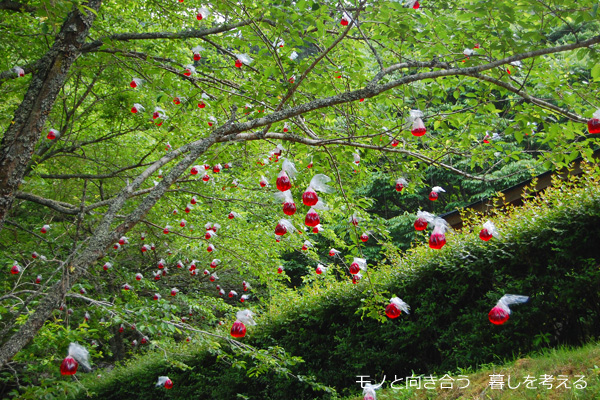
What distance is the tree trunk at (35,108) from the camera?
A: 2.55 m

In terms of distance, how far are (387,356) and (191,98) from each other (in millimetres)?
3259

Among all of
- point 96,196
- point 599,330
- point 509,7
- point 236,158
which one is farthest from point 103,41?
point 599,330

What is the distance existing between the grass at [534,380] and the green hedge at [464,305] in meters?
0.33

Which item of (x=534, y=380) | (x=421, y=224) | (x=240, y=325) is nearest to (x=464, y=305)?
(x=534, y=380)

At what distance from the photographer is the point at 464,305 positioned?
429 centimetres

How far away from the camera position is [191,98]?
357 cm

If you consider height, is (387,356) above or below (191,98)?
below

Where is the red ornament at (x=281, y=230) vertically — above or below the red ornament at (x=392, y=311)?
above

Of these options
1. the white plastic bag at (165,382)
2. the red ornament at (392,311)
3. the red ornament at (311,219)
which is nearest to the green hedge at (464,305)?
the red ornament at (392,311)

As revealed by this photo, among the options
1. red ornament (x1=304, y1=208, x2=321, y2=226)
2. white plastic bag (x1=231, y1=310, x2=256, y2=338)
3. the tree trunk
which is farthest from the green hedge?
the tree trunk

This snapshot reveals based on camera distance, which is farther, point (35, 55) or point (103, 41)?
point (35, 55)

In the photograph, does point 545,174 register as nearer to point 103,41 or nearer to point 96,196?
point 103,41

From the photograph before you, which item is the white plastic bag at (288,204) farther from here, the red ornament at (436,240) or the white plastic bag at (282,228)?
the red ornament at (436,240)

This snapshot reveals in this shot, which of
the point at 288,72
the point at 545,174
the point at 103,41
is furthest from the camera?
the point at 545,174
